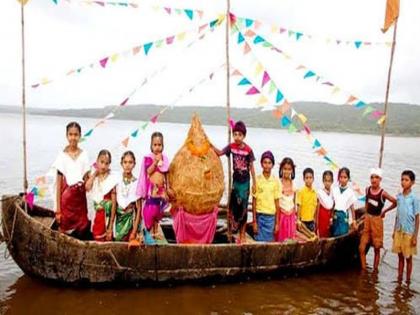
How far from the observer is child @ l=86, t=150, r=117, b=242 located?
629cm

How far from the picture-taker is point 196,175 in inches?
267

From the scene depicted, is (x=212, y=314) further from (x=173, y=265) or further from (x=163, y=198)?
(x=163, y=198)

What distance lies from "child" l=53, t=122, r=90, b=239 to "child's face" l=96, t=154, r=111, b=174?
200mm

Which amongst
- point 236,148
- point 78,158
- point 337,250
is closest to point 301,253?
point 337,250

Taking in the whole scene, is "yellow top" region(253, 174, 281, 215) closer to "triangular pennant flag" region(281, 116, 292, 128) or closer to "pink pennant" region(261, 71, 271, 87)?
"triangular pennant flag" region(281, 116, 292, 128)

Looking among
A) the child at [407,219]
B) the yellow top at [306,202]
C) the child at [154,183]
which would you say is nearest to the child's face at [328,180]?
the yellow top at [306,202]

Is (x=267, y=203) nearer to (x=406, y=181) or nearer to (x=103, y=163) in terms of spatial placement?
(x=406, y=181)

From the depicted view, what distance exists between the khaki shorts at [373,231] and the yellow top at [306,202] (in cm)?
85

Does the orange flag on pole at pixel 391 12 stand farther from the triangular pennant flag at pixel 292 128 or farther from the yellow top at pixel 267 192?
the yellow top at pixel 267 192

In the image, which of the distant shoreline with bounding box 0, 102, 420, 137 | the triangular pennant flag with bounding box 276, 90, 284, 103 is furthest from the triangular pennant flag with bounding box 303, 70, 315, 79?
the distant shoreline with bounding box 0, 102, 420, 137

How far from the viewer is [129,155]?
6305 mm

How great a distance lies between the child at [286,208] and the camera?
24.1 ft

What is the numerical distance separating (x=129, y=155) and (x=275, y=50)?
2810mm

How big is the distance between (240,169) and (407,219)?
8.44 feet
